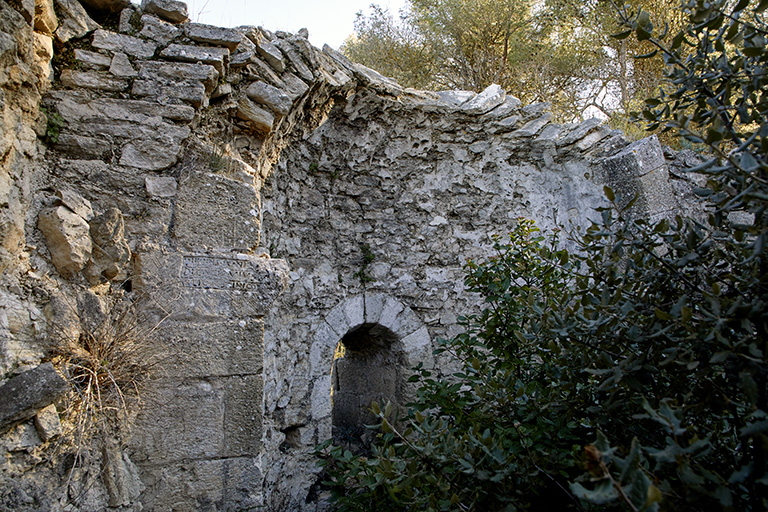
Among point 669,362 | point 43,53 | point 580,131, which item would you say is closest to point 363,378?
point 580,131

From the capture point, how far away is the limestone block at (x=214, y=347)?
83.4 inches

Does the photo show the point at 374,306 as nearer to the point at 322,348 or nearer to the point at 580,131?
the point at 322,348

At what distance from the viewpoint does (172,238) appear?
87.2 inches

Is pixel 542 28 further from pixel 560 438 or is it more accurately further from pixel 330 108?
pixel 560 438

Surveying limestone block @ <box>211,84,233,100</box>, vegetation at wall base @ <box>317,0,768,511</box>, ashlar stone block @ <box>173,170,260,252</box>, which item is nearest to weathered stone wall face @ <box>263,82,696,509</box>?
limestone block @ <box>211,84,233,100</box>

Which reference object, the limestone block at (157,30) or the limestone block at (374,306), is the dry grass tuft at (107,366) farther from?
the limestone block at (374,306)

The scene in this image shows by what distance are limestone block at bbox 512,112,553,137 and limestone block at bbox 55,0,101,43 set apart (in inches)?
148

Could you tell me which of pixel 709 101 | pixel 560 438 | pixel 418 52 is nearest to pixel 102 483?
pixel 560 438

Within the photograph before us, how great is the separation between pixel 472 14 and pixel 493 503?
887 centimetres

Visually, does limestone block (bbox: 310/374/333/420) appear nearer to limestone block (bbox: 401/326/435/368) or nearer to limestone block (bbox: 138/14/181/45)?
limestone block (bbox: 401/326/435/368)

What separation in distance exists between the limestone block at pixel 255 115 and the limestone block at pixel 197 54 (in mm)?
275

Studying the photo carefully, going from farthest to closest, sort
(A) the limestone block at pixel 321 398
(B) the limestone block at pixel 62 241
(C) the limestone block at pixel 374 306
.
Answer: (C) the limestone block at pixel 374 306
(A) the limestone block at pixel 321 398
(B) the limestone block at pixel 62 241

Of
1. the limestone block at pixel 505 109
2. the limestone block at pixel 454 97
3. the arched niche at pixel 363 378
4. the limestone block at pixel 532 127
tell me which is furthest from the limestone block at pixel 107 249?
the limestone block at pixel 532 127

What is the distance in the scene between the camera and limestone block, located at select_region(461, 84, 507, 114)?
466cm
